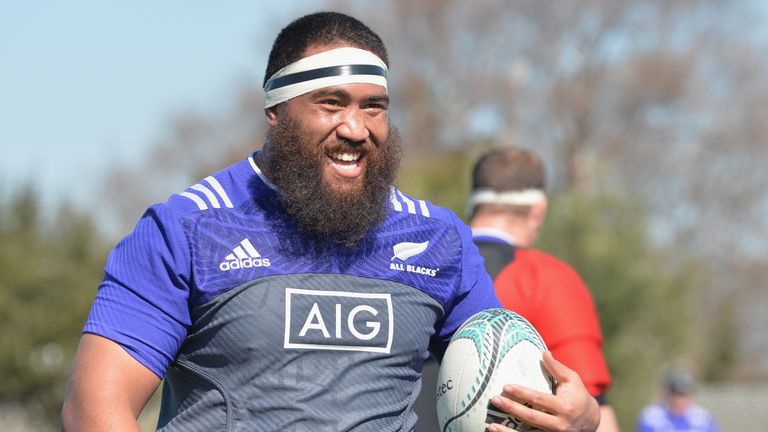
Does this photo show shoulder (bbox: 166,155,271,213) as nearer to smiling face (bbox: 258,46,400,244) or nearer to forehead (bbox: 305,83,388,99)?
smiling face (bbox: 258,46,400,244)

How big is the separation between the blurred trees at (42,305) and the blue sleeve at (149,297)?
55.9 ft

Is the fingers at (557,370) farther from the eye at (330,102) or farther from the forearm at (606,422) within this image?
the forearm at (606,422)

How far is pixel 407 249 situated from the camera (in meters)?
3.65

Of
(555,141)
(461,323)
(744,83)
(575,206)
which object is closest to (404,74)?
(555,141)

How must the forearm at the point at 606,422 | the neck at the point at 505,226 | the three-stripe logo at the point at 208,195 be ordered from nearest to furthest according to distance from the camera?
the three-stripe logo at the point at 208,195
the forearm at the point at 606,422
the neck at the point at 505,226

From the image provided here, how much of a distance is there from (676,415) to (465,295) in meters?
11.0

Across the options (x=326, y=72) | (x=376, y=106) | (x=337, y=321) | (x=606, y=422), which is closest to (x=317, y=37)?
(x=326, y=72)

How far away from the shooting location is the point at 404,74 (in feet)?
108

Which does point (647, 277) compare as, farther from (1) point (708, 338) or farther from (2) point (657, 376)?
(1) point (708, 338)

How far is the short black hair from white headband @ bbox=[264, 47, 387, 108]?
0.04 metres

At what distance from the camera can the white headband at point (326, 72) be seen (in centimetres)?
358

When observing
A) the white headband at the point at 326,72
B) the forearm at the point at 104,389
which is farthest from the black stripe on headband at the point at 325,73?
the forearm at the point at 104,389

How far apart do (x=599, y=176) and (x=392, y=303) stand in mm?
16661

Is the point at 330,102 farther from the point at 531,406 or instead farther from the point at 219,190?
the point at 531,406
